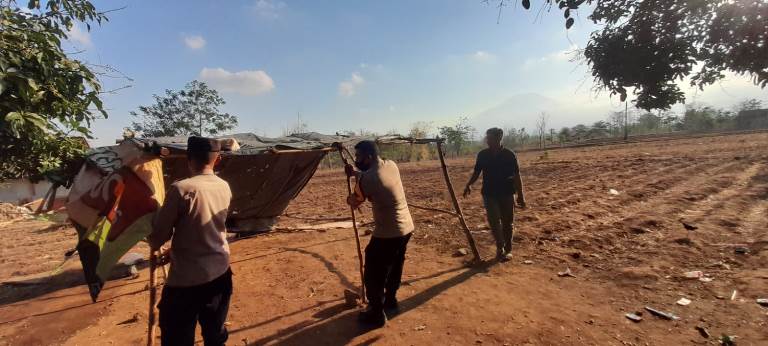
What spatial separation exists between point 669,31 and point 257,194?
280 inches

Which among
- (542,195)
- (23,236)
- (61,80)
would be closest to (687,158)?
(542,195)

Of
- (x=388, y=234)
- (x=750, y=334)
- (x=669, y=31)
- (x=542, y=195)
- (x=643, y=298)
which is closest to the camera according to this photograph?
(x=669, y=31)

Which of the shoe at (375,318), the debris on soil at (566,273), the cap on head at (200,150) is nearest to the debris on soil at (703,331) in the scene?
the debris on soil at (566,273)

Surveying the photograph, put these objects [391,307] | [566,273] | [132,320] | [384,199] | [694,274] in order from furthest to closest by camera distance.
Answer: [566,273], [694,274], [132,320], [391,307], [384,199]

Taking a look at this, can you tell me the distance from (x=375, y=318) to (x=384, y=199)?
4.29 ft

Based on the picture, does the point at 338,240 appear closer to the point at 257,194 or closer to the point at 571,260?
the point at 257,194

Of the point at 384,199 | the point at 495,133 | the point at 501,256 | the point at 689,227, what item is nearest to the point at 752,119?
the point at 689,227

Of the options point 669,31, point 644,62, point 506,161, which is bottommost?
point 506,161

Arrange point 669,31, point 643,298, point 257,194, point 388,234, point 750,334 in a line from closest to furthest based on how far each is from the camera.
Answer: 1. point 669,31
2. point 750,334
3. point 388,234
4. point 643,298
5. point 257,194

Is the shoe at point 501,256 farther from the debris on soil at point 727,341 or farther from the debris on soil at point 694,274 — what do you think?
the debris on soil at point 727,341

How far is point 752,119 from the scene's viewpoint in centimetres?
4000

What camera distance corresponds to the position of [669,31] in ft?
9.82

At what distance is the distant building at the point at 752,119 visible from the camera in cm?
3890

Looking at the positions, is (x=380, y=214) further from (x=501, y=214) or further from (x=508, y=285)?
(x=501, y=214)
